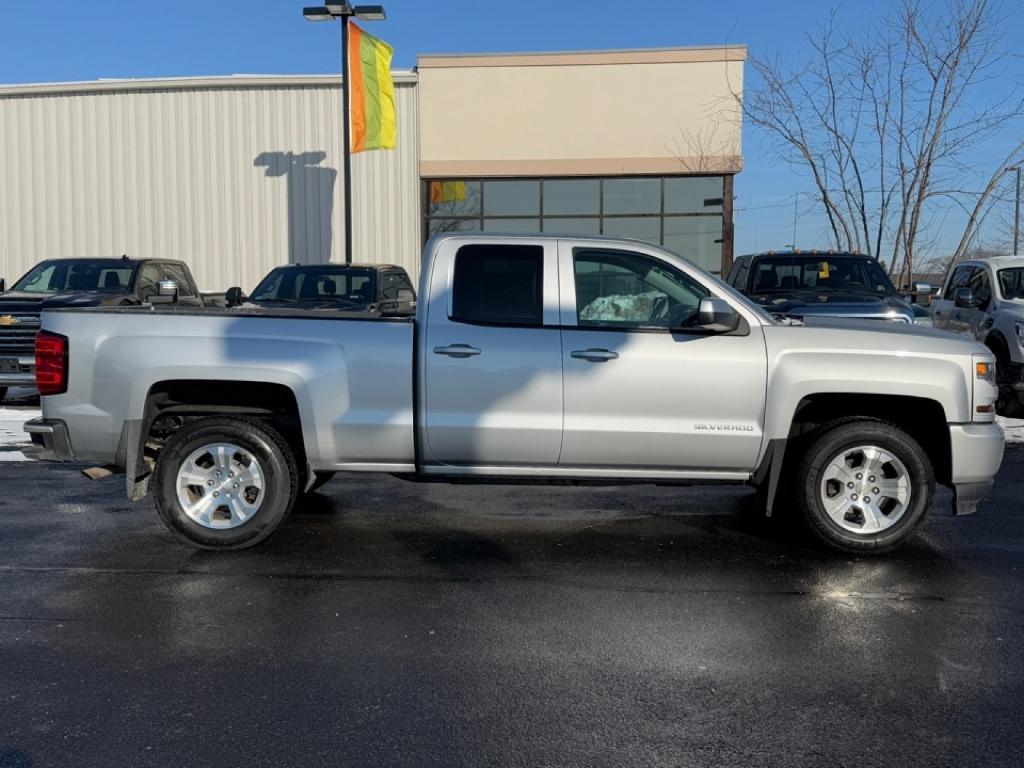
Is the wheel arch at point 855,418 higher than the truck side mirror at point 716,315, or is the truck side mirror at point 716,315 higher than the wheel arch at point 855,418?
the truck side mirror at point 716,315

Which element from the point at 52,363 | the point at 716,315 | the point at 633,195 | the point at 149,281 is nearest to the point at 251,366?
the point at 52,363

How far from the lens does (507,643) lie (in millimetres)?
4531

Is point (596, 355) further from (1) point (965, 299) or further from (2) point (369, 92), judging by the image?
(2) point (369, 92)

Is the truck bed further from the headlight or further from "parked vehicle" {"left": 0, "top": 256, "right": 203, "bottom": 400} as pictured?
"parked vehicle" {"left": 0, "top": 256, "right": 203, "bottom": 400}

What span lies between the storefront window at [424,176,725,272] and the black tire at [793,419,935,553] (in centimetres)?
1624

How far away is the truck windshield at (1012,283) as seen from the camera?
11945 mm

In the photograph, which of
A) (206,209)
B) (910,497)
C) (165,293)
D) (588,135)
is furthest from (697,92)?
(910,497)

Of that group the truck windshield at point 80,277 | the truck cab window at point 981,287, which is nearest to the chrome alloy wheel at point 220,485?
the truck windshield at point 80,277

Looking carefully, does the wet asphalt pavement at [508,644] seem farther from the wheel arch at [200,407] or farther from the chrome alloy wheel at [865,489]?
the wheel arch at [200,407]

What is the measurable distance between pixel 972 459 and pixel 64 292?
37.5ft

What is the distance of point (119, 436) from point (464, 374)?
2121 mm

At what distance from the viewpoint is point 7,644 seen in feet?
14.8

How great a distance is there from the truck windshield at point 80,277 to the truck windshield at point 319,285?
99.8 inches

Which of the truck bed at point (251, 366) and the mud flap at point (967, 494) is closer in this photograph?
the truck bed at point (251, 366)
